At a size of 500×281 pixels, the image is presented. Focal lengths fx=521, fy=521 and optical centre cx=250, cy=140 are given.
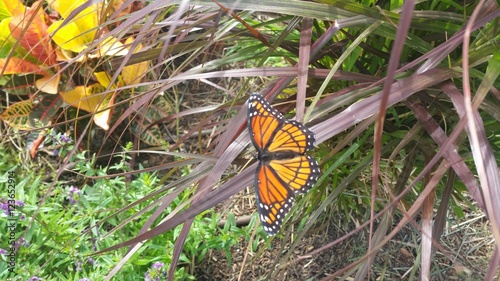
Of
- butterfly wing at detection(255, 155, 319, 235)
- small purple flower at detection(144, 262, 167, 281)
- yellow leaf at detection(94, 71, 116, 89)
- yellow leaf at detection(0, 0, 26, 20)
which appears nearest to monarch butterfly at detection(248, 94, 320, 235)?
butterfly wing at detection(255, 155, 319, 235)

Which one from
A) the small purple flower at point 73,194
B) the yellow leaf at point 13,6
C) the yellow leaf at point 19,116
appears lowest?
the small purple flower at point 73,194

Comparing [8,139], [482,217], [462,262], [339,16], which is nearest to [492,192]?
[339,16]

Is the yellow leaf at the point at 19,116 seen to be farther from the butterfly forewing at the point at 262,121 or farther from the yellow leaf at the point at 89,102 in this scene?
the butterfly forewing at the point at 262,121

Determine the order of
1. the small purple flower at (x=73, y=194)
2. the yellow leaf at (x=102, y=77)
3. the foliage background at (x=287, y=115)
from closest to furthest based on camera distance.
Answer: the foliage background at (x=287, y=115) < the small purple flower at (x=73, y=194) < the yellow leaf at (x=102, y=77)

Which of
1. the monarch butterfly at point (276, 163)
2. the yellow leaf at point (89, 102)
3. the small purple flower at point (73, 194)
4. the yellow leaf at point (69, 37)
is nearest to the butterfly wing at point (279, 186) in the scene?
the monarch butterfly at point (276, 163)

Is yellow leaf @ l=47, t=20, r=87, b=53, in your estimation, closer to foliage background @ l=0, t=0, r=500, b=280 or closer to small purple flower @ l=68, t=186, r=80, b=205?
foliage background @ l=0, t=0, r=500, b=280

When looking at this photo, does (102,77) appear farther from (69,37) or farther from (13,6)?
(13,6)

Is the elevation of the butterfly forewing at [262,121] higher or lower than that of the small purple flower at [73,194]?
higher

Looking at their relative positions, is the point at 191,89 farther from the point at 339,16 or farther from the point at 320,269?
the point at 339,16

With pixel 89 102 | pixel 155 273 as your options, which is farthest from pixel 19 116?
pixel 155 273
